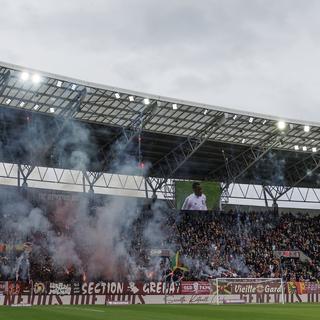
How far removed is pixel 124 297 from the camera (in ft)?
114

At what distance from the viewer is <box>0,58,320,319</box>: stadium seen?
3575cm

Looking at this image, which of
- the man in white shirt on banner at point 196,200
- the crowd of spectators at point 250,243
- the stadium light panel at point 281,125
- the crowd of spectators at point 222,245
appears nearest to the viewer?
the crowd of spectators at point 222,245

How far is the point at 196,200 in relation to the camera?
49.2 metres

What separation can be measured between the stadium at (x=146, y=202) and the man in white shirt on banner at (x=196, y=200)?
97 mm

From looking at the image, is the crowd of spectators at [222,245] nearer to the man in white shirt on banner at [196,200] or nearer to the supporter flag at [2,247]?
the supporter flag at [2,247]

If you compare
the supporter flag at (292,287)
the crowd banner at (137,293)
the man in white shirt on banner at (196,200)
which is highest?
the man in white shirt on banner at (196,200)

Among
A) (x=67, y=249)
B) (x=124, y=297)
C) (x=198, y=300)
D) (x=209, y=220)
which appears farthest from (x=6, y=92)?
(x=209, y=220)

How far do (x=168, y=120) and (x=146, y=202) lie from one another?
34.7 ft

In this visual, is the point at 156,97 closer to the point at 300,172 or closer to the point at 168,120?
the point at 168,120

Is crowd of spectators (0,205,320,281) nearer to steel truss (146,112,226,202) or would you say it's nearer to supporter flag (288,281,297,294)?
steel truss (146,112,226,202)

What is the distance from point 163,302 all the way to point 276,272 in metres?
14.9

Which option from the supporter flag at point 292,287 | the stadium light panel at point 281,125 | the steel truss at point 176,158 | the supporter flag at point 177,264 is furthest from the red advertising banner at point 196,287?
the stadium light panel at point 281,125

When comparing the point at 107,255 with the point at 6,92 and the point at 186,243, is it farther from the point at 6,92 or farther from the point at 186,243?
the point at 6,92

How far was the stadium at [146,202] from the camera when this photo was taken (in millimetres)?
35750
